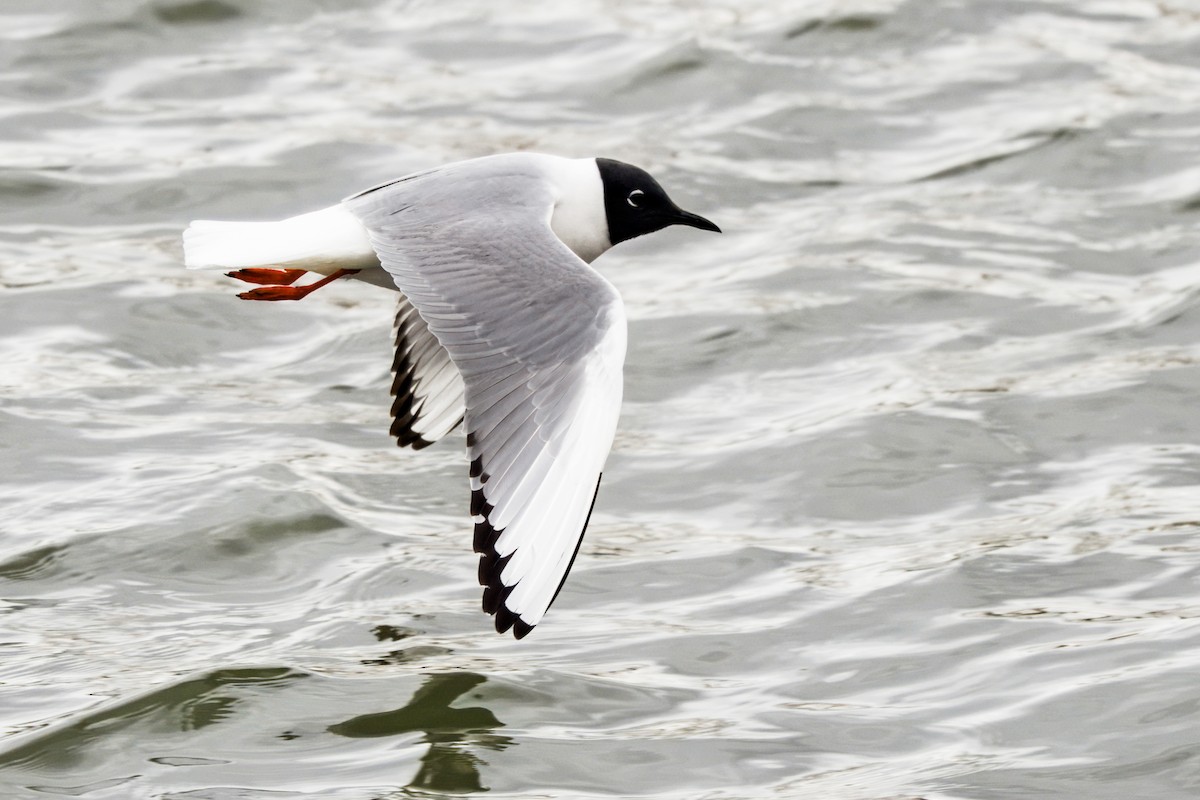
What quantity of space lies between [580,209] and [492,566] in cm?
161

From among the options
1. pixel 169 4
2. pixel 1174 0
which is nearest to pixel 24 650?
pixel 169 4

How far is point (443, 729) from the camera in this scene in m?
5.18

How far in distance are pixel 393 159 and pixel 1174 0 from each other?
17.2 feet

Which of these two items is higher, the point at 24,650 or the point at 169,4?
the point at 169,4

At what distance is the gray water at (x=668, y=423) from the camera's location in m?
5.16

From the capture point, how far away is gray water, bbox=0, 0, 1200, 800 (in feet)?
16.9

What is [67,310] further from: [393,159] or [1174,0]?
[1174,0]

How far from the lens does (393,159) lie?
33.7 ft

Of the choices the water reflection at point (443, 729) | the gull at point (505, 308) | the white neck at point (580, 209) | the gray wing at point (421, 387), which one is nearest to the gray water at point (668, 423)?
the water reflection at point (443, 729)

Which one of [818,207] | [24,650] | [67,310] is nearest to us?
[24,650]

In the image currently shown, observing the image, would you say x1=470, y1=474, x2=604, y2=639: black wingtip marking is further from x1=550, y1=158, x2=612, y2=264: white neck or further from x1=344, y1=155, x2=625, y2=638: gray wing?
x1=550, y1=158, x2=612, y2=264: white neck

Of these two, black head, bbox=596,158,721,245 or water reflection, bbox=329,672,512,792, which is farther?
black head, bbox=596,158,721,245

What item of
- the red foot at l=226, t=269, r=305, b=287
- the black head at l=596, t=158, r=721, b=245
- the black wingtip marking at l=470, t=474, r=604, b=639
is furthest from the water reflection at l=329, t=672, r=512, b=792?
the black head at l=596, t=158, r=721, b=245

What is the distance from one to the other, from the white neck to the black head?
0.10ft
